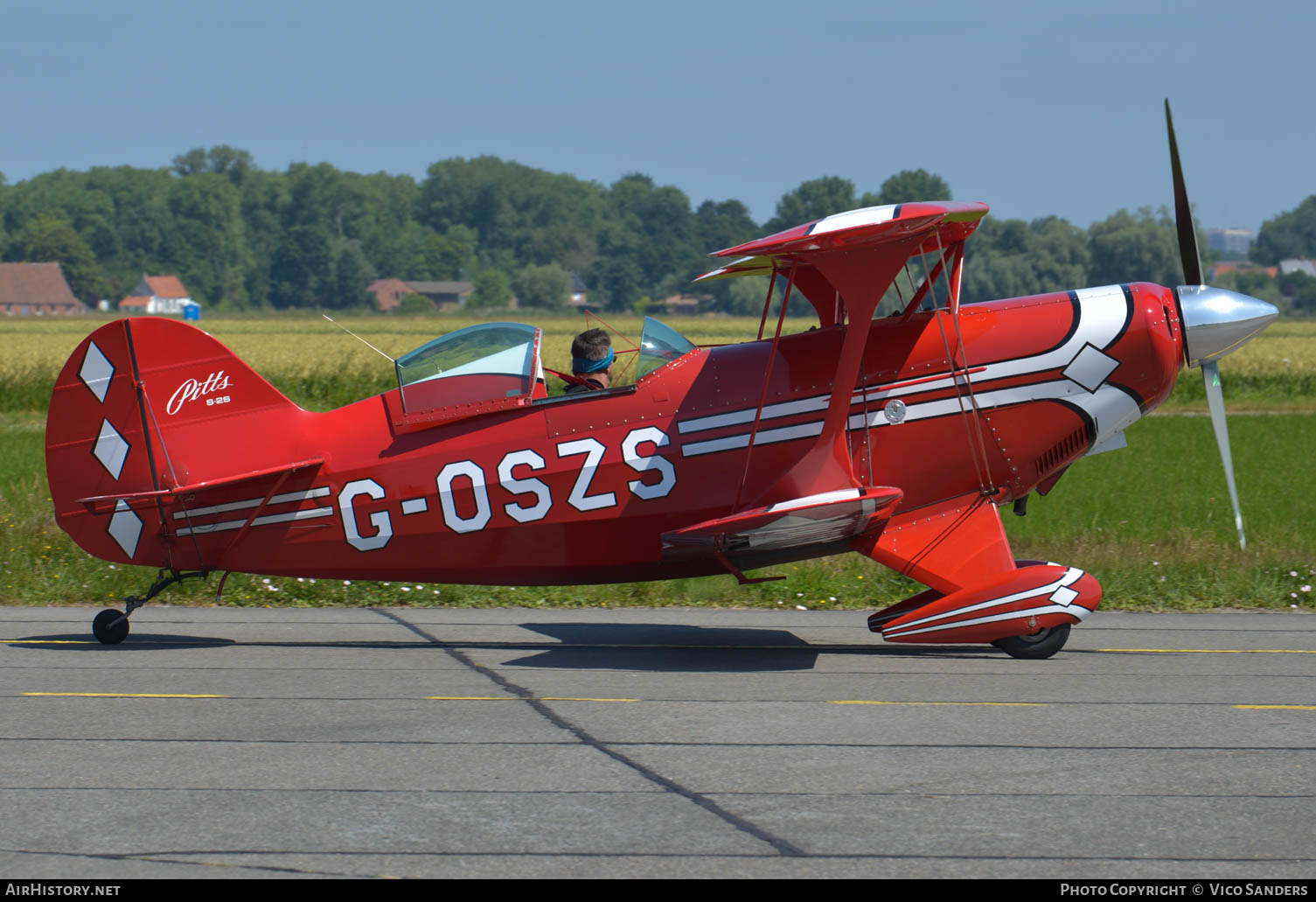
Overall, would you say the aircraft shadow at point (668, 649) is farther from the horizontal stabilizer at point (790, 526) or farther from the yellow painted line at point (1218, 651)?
the yellow painted line at point (1218, 651)

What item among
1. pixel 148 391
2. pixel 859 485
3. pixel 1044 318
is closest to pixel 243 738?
pixel 148 391

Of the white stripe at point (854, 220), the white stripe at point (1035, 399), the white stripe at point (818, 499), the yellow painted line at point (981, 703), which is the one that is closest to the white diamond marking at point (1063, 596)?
the yellow painted line at point (981, 703)

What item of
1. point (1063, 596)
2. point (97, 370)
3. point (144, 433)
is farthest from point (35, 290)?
point (1063, 596)

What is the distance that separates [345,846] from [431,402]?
422cm

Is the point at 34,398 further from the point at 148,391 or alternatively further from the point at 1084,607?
the point at 1084,607

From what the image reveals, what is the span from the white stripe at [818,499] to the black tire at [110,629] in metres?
4.39

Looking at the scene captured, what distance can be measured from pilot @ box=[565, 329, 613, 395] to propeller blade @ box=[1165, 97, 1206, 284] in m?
3.89

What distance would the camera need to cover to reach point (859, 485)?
326 inches

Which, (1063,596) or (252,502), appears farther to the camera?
(252,502)

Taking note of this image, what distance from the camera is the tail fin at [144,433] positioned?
28.5 feet

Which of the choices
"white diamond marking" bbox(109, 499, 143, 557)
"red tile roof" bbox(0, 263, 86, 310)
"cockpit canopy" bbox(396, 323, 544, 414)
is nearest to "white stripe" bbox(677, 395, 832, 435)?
"cockpit canopy" bbox(396, 323, 544, 414)

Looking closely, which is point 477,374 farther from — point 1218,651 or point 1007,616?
point 1218,651

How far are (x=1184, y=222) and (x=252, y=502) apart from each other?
6.45 m

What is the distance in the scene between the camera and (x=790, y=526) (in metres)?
8.02
